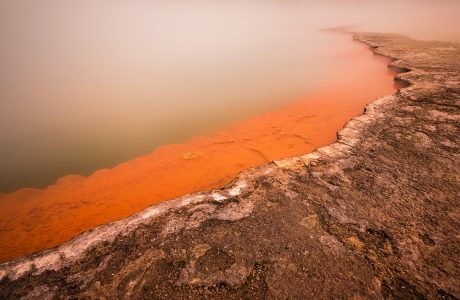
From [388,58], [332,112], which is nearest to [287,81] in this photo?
[332,112]

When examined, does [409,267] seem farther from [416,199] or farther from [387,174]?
[387,174]

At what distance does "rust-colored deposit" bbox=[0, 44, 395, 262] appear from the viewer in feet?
10.00

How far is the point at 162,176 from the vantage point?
3705 mm

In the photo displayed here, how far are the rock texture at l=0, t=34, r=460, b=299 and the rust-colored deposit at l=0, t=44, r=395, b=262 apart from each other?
→ 110 cm

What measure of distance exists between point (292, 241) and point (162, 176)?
238 cm

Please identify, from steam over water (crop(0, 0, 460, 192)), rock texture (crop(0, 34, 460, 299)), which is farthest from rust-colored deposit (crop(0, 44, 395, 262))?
rock texture (crop(0, 34, 460, 299))

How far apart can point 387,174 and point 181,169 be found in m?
2.64

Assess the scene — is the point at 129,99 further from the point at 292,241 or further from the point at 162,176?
the point at 292,241

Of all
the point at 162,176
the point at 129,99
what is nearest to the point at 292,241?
the point at 162,176

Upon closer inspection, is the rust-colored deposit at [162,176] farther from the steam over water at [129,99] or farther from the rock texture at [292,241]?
the rock texture at [292,241]

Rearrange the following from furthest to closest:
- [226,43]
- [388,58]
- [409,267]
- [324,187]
→ [226,43]
[388,58]
[324,187]
[409,267]

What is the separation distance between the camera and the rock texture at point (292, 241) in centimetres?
156

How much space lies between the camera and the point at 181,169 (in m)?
3.82

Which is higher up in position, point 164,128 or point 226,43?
point 226,43
